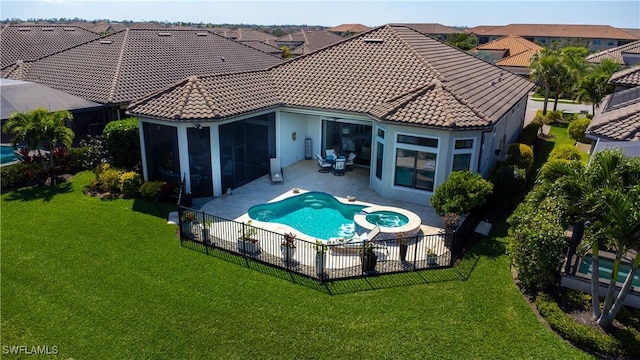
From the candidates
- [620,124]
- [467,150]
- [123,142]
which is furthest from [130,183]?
[620,124]

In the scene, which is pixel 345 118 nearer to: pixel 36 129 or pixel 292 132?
pixel 292 132

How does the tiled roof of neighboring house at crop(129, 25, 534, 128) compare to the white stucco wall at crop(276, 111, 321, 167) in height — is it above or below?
above

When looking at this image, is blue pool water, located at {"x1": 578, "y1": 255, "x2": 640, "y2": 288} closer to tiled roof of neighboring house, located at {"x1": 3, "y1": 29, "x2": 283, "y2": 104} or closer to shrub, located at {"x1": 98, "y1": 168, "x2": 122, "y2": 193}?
shrub, located at {"x1": 98, "y1": 168, "x2": 122, "y2": 193}

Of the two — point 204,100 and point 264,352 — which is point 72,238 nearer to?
point 204,100

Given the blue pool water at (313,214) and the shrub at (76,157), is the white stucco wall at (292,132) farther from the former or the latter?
the shrub at (76,157)

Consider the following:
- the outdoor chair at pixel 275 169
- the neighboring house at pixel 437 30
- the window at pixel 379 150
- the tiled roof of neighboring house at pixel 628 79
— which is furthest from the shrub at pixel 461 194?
the neighboring house at pixel 437 30

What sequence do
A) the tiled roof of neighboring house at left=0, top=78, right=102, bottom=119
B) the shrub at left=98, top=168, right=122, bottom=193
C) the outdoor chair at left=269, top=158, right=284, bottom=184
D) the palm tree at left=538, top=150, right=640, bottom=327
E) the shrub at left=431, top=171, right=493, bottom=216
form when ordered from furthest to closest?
1. the tiled roof of neighboring house at left=0, top=78, right=102, bottom=119
2. the outdoor chair at left=269, top=158, right=284, bottom=184
3. the shrub at left=98, top=168, right=122, bottom=193
4. the shrub at left=431, top=171, right=493, bottom=216
5. the palm tree at left=538, top=150, right=640, bottom=327

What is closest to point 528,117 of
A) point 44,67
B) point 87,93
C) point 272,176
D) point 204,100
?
point 272,176

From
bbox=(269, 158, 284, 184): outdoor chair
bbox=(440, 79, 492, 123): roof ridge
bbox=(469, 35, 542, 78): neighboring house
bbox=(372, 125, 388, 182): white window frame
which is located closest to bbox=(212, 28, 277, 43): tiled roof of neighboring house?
bbox=(469, 35, 542, 78): neighboring house
